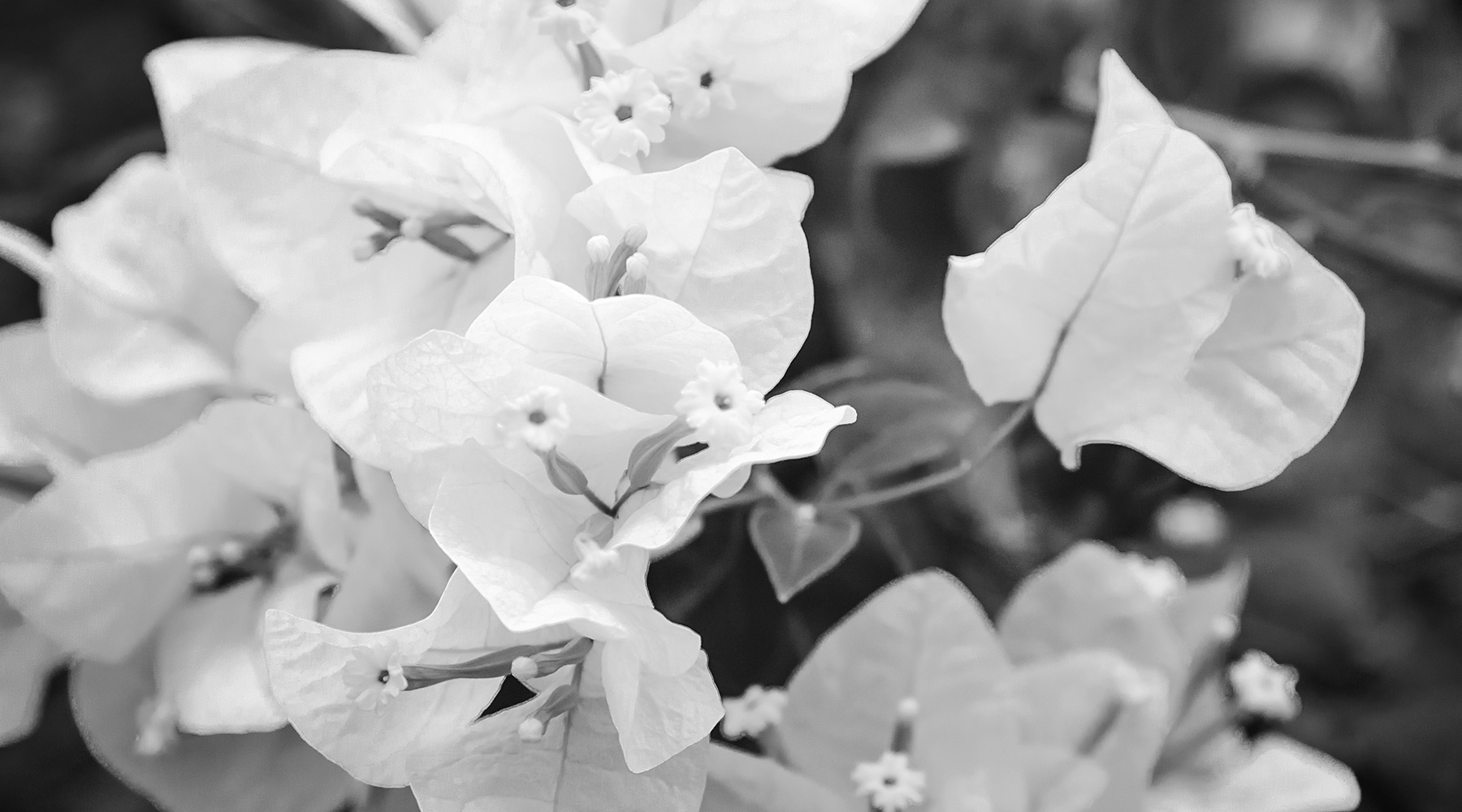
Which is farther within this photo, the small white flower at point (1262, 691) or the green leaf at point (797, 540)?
the small white flower at point (1262, 691)

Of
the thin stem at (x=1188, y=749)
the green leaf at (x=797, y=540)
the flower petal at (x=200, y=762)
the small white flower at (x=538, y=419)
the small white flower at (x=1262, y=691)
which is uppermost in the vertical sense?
the small white flower at (x=538, y=419)

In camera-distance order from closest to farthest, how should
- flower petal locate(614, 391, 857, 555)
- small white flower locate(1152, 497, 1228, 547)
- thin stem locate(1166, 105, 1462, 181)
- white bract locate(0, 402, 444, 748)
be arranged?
1. flower petal locate(614, 391, 857, 555)
2. white bract locate(0, 402, 444, 748)
3. thin stem locate(1166, 105, 1462, 181)
4. small white flower locate(1152, 497, 1228, 547)

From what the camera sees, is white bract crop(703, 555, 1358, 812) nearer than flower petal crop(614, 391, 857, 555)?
No

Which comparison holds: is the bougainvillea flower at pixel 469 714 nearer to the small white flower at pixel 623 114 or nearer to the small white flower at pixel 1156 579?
the small white flower at pixel 623 114

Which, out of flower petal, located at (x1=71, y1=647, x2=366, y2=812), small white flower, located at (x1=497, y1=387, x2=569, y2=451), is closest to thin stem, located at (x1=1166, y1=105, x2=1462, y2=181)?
small white flower, located at (x1=497, y1=387, x2=569, y2=451)

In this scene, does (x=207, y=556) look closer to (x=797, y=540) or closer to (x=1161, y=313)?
(x=797, y=540)

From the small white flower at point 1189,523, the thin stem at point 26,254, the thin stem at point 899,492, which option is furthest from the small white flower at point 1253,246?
the thin stem at point 26,254

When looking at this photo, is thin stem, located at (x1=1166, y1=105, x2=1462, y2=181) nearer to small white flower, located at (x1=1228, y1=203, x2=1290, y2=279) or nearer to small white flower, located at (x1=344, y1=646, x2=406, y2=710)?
small white flower, located at (x1=1228, y1=203, x2=1290, y2=279)
